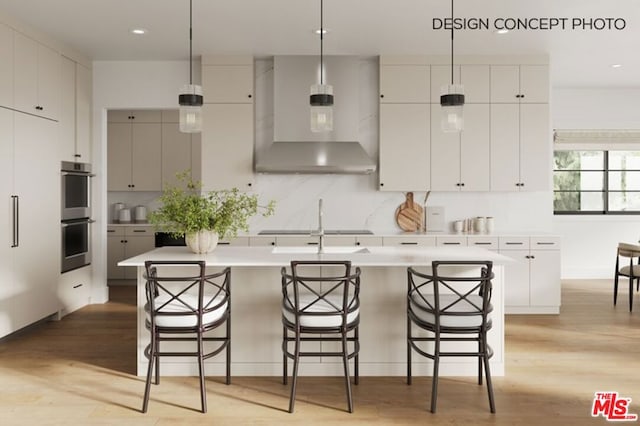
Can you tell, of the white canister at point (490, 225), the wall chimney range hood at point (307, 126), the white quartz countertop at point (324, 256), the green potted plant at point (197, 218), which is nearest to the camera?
the white quartz countertop at point (324, 256)

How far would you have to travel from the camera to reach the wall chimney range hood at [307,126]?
5.76 metres

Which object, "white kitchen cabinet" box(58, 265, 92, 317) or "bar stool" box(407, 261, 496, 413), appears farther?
"white kitchen cabinet" box(58, 265, 92, 317)

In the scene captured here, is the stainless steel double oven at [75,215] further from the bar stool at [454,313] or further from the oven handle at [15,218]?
the bar stool at [454,313]

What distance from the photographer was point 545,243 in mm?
5715

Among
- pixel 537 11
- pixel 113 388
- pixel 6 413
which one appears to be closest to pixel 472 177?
pixel 537 11

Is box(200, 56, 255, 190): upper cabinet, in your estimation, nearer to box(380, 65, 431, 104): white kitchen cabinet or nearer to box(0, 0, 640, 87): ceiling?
box(0, 0, 640, 87): ceiling

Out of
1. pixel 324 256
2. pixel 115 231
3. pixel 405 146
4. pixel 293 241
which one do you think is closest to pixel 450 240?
pixel 405 146

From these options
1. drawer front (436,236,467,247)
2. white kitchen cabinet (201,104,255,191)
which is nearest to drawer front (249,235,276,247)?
white kitchen cabinet (201,104,255,191)

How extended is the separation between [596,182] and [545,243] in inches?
121

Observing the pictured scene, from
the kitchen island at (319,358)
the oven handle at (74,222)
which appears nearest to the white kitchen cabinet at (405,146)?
the kitchen island at (319,358)

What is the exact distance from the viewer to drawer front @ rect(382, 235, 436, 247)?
5.67 metres

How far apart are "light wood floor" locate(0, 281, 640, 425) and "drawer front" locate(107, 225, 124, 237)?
2504mm

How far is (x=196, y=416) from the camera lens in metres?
3.07

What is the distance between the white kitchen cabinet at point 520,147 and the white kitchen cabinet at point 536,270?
63 centimetres
